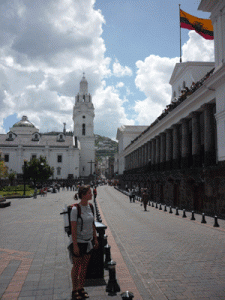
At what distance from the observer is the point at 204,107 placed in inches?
752

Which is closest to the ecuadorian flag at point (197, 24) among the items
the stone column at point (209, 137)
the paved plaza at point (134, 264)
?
the stone column at point (209, 137)

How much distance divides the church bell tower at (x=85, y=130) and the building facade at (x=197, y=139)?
52764 mm

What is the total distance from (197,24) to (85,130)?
63.1 meters

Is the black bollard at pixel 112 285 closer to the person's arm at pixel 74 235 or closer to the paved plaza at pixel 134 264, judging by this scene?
the paved plaza at pixel 134 264

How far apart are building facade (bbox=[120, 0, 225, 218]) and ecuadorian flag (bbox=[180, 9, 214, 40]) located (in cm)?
495

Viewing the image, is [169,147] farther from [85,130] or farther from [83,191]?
[85,130]

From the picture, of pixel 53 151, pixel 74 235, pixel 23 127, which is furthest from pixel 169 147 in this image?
pixel 23 127

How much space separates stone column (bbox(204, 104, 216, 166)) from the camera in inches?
715

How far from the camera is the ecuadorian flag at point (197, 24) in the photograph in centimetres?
2592

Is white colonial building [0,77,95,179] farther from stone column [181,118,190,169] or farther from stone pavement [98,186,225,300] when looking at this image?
stone pavement [98,186,225,300]

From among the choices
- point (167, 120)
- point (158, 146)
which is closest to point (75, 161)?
point (158, 146)

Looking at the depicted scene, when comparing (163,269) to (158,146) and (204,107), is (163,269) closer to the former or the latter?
(204,107)

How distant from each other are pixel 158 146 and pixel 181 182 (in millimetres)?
12151

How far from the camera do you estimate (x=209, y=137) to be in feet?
60.6
